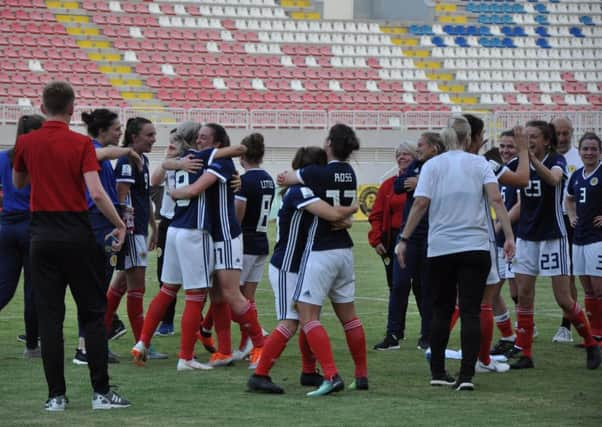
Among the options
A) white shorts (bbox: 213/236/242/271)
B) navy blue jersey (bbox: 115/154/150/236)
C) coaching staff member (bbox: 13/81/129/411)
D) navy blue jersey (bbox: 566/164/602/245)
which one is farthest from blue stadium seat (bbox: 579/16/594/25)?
coaching staff member (bbox: 13/81/129/411)

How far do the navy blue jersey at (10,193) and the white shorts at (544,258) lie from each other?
396 cm

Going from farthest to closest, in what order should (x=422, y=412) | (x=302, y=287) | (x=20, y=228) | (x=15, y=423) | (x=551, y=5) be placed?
(x=551, y=5) < (x=20, y=228) < (x=302, y=287) < (x=422, y=412) < (x=15, y=423)

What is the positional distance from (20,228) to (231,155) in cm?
197

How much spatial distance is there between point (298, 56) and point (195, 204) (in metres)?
29.0

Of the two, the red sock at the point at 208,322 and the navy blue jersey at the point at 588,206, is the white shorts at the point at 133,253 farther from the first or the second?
the navy blue jersey at the point at 588,206

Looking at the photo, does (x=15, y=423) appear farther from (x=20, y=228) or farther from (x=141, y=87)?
(x=141, y=87)

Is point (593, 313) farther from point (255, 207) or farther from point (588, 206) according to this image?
point (255, 207)

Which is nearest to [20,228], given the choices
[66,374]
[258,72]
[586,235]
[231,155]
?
A: [66,374]

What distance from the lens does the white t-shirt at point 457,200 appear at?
780cm

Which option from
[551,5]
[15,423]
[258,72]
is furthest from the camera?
[551,5]

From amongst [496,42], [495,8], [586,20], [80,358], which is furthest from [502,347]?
[586,20]

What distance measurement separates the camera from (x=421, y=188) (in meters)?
7.93

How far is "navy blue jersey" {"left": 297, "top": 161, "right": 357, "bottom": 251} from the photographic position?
7.71 metres

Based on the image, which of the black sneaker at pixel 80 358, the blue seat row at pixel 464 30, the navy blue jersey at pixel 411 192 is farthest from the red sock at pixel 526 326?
the blue seat row at pixel 464 30
